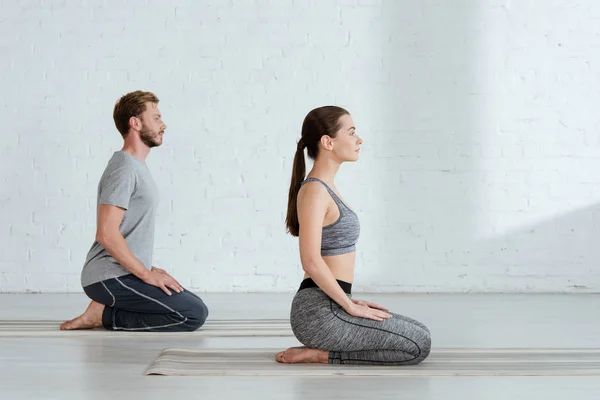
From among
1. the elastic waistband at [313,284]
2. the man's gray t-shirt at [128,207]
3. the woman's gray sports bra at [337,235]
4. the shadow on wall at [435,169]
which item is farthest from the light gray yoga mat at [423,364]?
the shadow on wall at [435,169]

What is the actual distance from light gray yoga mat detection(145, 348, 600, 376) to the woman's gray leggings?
47 mm

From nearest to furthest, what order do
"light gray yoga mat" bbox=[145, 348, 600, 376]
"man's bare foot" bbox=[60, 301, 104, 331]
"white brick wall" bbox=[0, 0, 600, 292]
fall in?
"light gray yoga mat" bbox=[145, 348, 600, 376] < "man's bare foot" bbox=[60, 301, 104, 331] < "white brick wall" bbox=[0, 0, 600, 292]

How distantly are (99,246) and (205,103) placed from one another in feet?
7.10

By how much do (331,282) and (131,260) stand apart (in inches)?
53.8

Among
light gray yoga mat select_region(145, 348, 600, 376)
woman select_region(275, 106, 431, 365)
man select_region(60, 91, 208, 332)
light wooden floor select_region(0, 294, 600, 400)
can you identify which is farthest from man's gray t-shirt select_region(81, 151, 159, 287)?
woman select_region(275, 106, 431, 365)

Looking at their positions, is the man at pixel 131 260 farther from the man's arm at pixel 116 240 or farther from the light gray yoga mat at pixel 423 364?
the light gray yoga mat at pixel 423 364

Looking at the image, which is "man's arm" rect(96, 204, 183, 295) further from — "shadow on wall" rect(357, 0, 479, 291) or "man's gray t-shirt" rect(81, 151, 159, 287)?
"shadow on wall" rect(357, 0, 479, 291)

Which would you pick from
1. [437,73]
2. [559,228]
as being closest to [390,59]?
[437,73]

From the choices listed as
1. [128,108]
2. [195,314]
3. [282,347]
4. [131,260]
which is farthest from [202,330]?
[128,108]

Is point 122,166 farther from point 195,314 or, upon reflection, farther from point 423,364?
point 423,364

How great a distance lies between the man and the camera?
4152 mm

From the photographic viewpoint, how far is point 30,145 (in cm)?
629

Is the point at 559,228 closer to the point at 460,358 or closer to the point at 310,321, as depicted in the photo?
the point at 460,358

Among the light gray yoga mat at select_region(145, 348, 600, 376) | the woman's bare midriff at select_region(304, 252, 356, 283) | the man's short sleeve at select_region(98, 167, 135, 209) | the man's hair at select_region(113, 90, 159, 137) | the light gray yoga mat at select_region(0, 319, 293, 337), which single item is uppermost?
the man's hair at select_region(113, 90, 159, 137)
